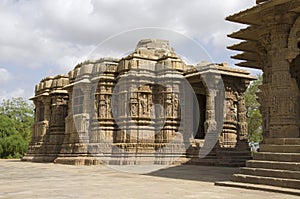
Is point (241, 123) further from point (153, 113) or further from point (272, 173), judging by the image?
point (272, 173)

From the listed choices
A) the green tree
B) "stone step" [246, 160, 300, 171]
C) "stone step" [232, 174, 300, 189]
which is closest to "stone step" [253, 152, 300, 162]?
"stone step" [246, 160, 300, 171]

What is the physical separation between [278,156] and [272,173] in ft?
1.73

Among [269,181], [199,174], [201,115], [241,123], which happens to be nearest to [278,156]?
[269,181]

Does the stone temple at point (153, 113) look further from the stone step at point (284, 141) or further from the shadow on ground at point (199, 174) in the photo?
the stone step at point (284, 141)

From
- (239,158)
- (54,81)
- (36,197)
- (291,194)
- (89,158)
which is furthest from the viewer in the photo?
(54,81)

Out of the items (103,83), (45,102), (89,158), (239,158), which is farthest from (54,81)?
(239,158)

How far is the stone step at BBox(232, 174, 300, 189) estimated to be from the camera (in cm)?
784

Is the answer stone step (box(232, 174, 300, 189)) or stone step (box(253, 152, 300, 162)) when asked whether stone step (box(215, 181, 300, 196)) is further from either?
stone step (box(253, 152, 300, 162))

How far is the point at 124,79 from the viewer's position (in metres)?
19.0

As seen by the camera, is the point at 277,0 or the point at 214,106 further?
the point at 214,106

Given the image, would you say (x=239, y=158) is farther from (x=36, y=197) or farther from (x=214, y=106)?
(x=36, y=197)

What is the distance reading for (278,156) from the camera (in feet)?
28.9

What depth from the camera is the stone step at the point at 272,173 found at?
8.02m

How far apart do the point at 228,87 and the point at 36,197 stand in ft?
47.1
